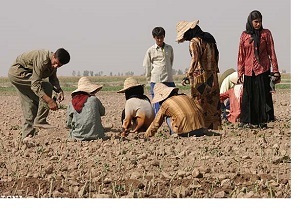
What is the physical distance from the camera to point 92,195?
5.95m

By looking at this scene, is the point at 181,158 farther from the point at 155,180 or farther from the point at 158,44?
the point at 158,44

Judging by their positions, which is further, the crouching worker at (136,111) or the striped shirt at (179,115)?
the crouching worker at (136,111)

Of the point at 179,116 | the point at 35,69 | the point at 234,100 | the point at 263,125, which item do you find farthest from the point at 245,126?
→ the point at 35,69

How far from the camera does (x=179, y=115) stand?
8.69 metres

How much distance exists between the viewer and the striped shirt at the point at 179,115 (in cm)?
870

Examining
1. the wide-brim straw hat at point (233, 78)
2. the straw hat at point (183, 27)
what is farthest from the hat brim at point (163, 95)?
the wide-brim straw hat at point (233, 78)

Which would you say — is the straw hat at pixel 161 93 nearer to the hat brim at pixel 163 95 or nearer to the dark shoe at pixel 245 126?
the hat brim at pixel 163 95

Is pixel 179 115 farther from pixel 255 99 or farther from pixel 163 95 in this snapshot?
pixel 255 99

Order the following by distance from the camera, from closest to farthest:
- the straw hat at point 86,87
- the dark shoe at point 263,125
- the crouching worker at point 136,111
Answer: the straw hat at point 86,87 → the crouching worker at point 136,111 → the dark shoe at point 263,125

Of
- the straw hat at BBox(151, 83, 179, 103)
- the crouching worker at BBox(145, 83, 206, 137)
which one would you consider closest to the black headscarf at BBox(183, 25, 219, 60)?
the straw hat at BBox(151, 83, 179, 103)

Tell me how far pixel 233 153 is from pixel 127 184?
2.02 meters

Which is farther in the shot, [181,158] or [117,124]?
[117,124]

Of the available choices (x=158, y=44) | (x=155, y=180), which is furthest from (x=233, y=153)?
(x=158, y=44)

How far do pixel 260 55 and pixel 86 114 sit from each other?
294 centimetres
